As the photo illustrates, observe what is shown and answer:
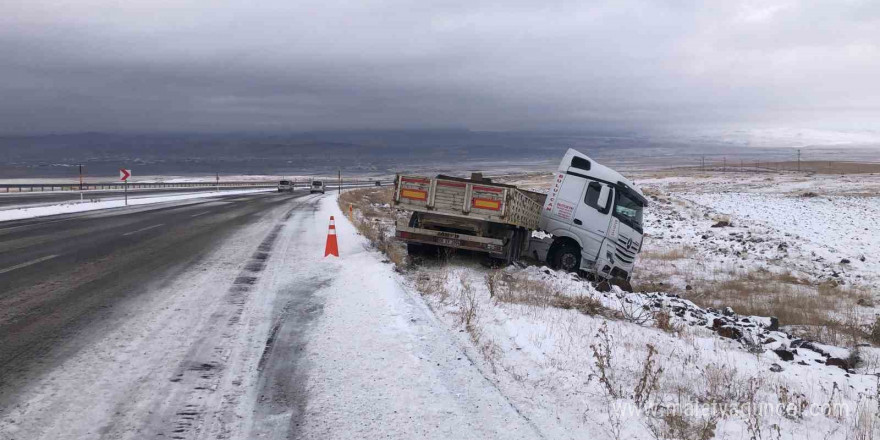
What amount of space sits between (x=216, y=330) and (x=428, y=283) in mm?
4186

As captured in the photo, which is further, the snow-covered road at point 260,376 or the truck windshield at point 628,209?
the truck windshield at point 628,209

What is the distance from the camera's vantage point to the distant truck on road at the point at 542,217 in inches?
504

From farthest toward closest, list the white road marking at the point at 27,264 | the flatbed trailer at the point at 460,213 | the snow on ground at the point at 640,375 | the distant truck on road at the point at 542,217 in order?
the distant truck on road at the point at 542,217, the flatbed trailer at the point at 460,213, the white road marking at the point at 27,264, the snow on ground at the point at 640,375

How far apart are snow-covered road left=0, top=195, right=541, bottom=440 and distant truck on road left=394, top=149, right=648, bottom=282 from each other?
3.74m

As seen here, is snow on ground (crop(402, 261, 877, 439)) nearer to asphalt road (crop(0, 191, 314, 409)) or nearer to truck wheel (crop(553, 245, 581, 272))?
asphalt road (crop(0, 191, 314, 409))

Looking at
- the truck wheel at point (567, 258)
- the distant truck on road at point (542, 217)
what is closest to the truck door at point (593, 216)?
the distant truck on road at point (542, 217)

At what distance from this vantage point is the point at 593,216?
1445 cm

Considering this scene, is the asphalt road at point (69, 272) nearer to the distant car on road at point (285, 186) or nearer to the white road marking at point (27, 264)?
the white road marking at point (27, 264)

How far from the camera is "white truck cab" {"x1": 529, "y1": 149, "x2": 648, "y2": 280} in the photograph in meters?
14.4

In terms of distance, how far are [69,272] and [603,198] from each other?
11.1 meters

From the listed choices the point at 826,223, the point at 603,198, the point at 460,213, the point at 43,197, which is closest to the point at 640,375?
the point at 460,213

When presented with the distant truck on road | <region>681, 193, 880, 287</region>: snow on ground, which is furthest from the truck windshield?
<region>681, 193, 880, 287</region>: snow on ground

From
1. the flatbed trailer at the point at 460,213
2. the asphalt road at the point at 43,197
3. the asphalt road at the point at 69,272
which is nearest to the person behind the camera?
the asphalt road at the point at 69,272

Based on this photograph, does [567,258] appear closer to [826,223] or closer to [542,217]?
[542,217]
